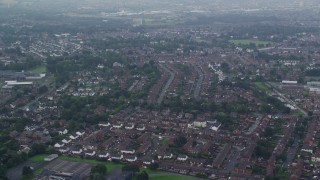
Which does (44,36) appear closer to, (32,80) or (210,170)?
(32,80)

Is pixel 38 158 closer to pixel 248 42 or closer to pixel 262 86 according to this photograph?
pixel 262 86

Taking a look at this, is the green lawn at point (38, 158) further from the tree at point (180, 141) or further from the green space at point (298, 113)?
the green space at point (298, 113)

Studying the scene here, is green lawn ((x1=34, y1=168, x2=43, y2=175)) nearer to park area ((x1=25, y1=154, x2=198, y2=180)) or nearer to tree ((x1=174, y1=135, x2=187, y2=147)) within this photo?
park area ((x1=25, y1=154, x2=198, y2=180))

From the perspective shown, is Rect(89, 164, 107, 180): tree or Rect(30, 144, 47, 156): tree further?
Rect(30, 144, 47, 156): tree

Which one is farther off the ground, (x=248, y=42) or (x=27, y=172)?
(x=27, y=172)

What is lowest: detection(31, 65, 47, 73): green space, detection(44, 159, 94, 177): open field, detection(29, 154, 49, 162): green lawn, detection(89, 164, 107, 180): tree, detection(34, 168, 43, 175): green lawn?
detection(31, 65, 47, 73): green space

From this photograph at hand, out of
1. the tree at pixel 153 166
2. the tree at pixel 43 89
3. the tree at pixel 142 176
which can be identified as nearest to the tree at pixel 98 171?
the tree at pixel 142 176

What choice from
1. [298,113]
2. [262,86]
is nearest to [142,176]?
[298,113]

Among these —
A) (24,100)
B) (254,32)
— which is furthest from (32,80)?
(254,32)

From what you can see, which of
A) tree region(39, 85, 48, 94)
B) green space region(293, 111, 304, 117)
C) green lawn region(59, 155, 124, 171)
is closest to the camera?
green lawn region(59, 155, 124, 171)

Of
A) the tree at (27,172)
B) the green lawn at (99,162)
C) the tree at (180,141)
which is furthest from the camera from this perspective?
the tree at (180,141)

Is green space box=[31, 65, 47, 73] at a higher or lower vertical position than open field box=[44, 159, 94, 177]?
lower

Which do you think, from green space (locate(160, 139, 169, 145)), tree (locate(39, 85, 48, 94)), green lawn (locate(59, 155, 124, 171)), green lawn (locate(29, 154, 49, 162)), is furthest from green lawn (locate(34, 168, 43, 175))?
tree (locate(39, 85, 48, 94))

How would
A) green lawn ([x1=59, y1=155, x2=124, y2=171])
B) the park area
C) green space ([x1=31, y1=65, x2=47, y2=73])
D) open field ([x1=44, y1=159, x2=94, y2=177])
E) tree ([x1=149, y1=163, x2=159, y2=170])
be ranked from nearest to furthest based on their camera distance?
the park area < open field ([x1=44, y1=159, x2=94, y2=177]) < tree ([x1=149, y1=163, x2=159, y2=170]) < green lawn ([x1=59, y1=155, x2=124, y2=171]) < green space ([x1=31, y1=65, x2=47, y2=73])
